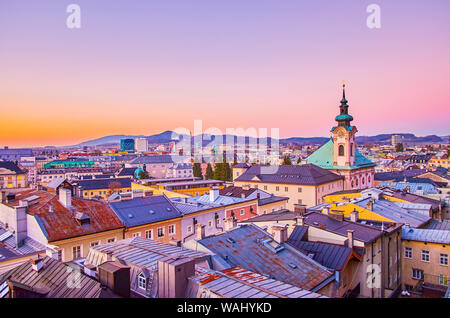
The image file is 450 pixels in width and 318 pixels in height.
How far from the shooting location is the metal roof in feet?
79.9

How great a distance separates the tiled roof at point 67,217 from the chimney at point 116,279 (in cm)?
1445

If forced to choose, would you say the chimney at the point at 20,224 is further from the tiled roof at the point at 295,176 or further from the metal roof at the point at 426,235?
the tiled roof at the point at 295,176

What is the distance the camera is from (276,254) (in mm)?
16875

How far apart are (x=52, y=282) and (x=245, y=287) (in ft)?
22.5

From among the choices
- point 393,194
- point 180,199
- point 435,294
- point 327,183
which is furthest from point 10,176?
point 435,294

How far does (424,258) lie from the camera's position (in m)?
25.2

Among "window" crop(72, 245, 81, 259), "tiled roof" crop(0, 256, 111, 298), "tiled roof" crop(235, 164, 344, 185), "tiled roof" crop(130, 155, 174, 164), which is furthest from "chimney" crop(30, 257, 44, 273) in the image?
"tiled roof" crop(130, 155, 174, 164)

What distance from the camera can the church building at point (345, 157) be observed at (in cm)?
6681

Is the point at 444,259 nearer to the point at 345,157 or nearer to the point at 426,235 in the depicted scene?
the point at 426,235

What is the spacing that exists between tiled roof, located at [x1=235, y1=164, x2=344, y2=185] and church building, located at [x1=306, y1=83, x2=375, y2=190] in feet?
8.19

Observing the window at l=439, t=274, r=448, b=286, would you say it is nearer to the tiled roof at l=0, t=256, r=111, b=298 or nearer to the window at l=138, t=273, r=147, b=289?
the window at l=138, t=273, r=147, b=289

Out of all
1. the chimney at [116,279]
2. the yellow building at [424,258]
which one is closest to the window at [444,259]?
the yellow building at [424,258]
